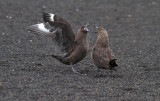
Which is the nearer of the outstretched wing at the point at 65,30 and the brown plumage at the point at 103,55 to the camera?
the brown plumage at the point at 103,55

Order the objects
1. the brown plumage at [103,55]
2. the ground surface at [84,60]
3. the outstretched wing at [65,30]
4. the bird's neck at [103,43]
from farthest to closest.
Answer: the bird's neck at [103,43], the outstretched wing at [65,30], the brown plumage at [103,55], the ground surface at [84,60]

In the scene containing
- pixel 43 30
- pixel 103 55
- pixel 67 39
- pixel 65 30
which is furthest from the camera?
pixel 43 30

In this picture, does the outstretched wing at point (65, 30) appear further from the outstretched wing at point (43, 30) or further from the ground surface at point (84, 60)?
the ground surface at point (84, 60)

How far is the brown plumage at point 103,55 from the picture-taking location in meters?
7.10

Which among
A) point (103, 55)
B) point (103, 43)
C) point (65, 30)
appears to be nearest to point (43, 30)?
point (65, 30)

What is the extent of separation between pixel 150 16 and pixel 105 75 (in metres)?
7.01

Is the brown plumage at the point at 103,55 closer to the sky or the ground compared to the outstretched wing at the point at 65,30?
closer to the ground

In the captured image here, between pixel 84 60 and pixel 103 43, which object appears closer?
pixel 103 43

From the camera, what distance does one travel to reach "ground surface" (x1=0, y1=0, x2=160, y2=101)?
627 centimetres

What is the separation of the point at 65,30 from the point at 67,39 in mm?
220

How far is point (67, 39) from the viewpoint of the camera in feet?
25.3

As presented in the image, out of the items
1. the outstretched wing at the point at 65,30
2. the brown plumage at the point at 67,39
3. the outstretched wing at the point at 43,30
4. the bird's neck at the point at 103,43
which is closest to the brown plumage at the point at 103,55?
the bird's neck at the point at 103,43

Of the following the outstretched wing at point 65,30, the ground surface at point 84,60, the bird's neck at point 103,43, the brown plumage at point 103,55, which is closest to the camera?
the ground surface at point 84,60

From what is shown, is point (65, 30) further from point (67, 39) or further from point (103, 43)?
point (103, 43)
